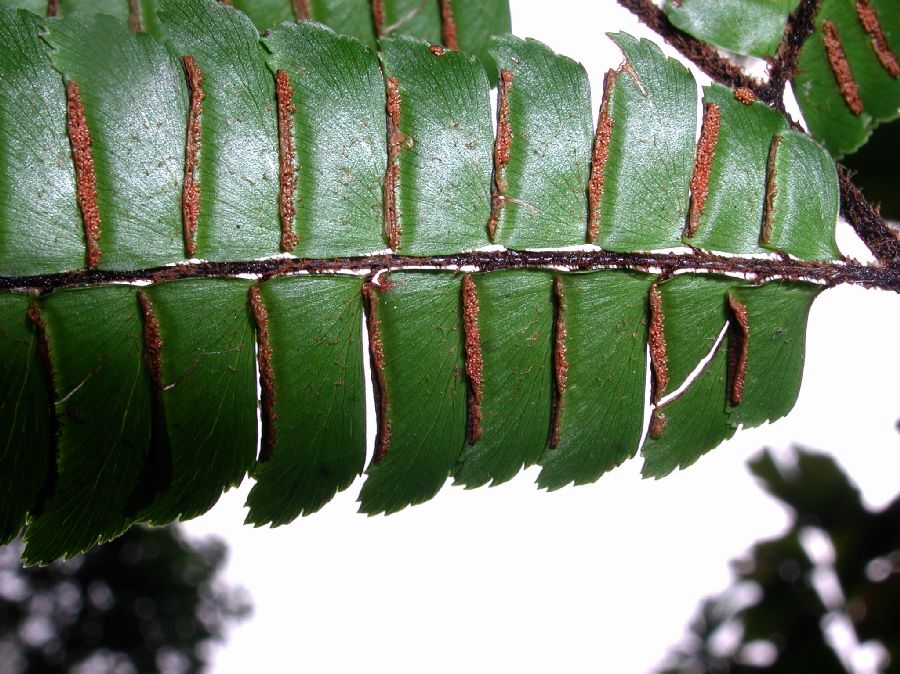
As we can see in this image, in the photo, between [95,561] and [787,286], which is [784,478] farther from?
[95,561]

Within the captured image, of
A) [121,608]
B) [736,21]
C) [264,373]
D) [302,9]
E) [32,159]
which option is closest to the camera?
[32,159]

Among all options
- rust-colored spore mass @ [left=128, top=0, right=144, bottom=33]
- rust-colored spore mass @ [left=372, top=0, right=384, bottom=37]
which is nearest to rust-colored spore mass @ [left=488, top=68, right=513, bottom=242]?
rust-colored spore mass @ [left=372, top=0, right=384, bottom=37]

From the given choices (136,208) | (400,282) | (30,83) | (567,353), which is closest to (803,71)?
(567,353)

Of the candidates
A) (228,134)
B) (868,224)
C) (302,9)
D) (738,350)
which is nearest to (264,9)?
(302,9)

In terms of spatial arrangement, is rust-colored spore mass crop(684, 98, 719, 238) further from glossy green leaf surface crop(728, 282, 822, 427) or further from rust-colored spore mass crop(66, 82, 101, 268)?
rust-colored spore mass crop(66, 82, 101, 268)

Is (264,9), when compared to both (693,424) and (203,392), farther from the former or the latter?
(693,424)

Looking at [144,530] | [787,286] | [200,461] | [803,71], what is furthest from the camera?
[144,530]
